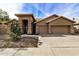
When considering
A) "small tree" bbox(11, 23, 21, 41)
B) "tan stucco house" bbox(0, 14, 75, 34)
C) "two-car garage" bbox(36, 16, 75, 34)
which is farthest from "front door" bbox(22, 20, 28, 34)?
"two-car garage" bbox(36, 16, 75, 34)

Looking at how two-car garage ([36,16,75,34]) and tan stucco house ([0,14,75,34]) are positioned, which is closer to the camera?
tan stucco house ([0,14,75,34])

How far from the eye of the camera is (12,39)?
422 inches

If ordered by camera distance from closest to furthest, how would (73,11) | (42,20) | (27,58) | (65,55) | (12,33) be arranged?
(27,58) < (65,55) < (73,11) < (12,33) < (42,20)

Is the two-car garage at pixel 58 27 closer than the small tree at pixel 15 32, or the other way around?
the small tree at pixel 15 32

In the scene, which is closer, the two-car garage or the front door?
the front door

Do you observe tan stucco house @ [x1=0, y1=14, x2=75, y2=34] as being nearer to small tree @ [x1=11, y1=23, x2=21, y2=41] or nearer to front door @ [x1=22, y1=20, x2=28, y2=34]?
front door @ [x1=22, y1=20, x2=28, y2=34]

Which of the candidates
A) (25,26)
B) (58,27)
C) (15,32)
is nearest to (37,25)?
(25,26)

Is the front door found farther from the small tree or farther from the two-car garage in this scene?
the two-car garage

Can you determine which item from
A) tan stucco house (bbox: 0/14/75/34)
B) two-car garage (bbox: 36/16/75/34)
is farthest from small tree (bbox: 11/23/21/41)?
two-car garage (bbox: 36/16/75/34)

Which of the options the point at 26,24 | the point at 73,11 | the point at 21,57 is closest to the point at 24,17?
the point at 26,24

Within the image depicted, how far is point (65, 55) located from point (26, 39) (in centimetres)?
477

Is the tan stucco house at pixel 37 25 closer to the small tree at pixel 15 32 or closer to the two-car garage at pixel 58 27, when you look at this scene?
the two-car garage at pixel 58 27

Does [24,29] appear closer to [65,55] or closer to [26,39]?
[26,39]

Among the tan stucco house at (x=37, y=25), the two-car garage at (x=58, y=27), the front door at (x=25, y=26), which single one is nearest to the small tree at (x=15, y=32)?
the tan stucco house at (x=37, y=25)
